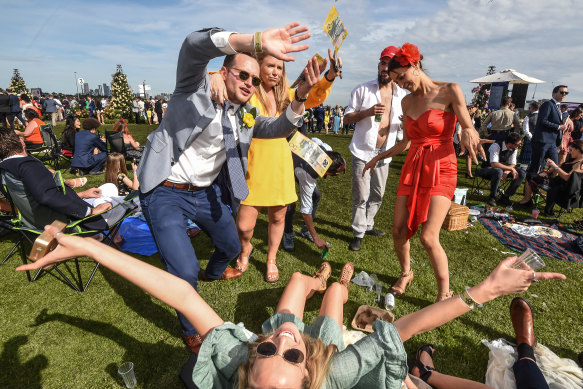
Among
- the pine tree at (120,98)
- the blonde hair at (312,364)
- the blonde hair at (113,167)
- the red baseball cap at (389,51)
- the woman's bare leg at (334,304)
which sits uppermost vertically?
the red baseball cap at (389,51)

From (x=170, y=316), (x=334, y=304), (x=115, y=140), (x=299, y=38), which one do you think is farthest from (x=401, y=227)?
(x=115, y=140)

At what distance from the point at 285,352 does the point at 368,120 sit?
11.7ft

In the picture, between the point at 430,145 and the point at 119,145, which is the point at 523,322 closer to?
the point at 430,145

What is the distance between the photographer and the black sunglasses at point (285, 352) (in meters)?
1.57

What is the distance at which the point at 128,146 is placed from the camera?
9.61 meters

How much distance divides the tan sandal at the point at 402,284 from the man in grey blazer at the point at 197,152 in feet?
6.82

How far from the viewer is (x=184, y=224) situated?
2572mm

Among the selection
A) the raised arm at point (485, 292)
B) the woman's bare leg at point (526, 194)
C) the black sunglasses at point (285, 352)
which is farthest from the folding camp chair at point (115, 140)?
the woman's bare leg at point (526, 194)

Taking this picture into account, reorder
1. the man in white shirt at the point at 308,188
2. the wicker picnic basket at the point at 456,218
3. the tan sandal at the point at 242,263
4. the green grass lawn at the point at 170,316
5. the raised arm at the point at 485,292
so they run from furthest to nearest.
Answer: the wicker picnic basket at the point at 456,218, the man in white shirt at the point at 308,188, the tan sandal at the point at 242,263, the green grass lawn at the point at 170,316, the raised arm at the point at 485,292

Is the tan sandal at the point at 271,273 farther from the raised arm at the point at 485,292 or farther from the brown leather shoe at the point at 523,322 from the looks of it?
the brown leather shoe at the point at 523,322

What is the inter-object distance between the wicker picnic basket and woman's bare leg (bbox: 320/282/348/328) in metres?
3.51

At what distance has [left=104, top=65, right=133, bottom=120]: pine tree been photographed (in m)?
27.5

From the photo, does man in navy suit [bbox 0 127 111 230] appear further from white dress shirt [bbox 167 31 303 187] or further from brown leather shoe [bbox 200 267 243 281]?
white dress shirt [bbox 167 31 303 187]

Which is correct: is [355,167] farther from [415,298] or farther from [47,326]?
[47,326]
